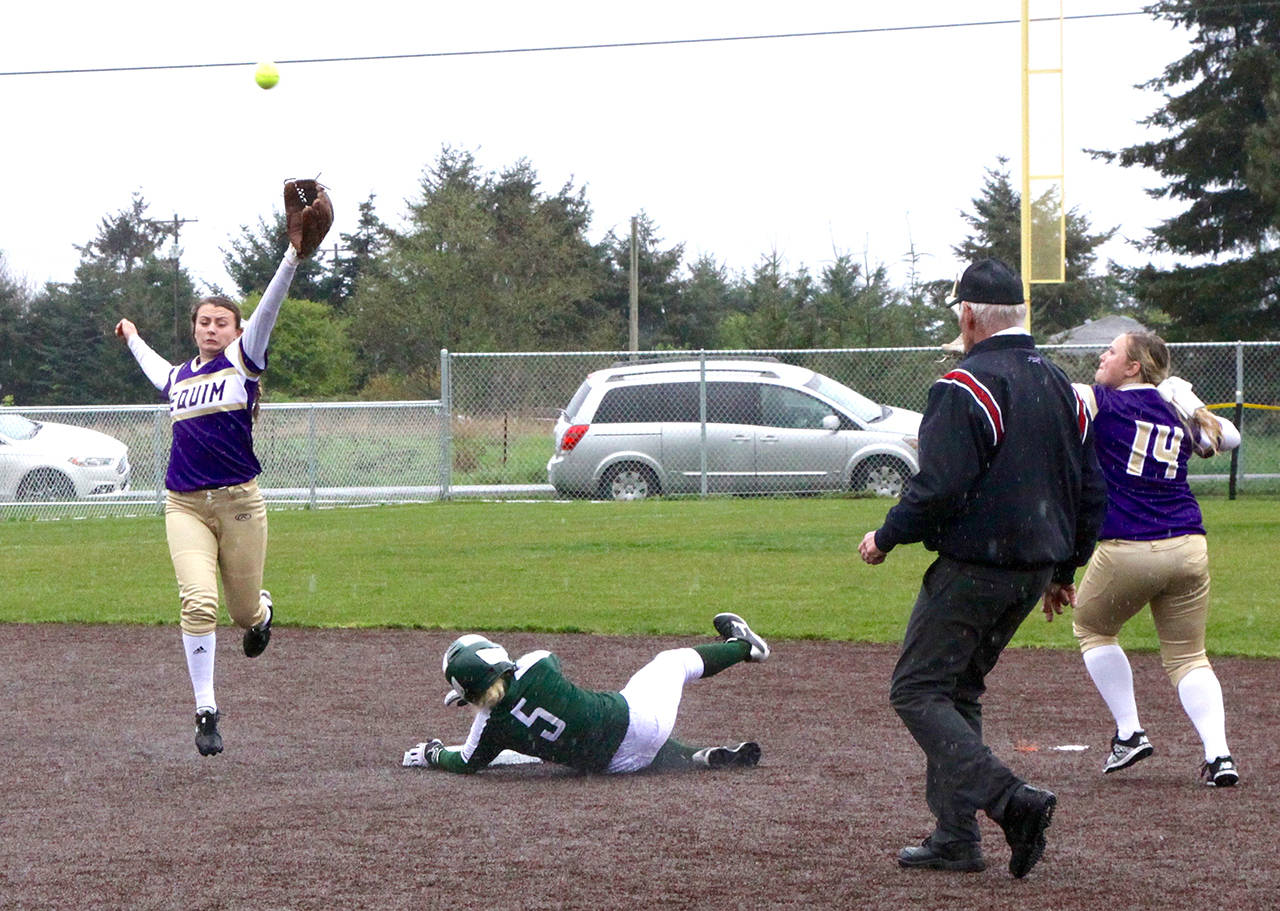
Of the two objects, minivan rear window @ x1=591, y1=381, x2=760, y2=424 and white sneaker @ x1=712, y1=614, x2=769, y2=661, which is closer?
white sneaker @ x1=712, y1=614, x2=769, y2=661

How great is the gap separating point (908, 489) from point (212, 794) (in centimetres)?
291

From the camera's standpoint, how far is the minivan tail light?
63.2 feet

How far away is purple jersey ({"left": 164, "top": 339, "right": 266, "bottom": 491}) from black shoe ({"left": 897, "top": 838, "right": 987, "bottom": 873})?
138 inches

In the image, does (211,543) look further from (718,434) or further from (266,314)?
(718,434)

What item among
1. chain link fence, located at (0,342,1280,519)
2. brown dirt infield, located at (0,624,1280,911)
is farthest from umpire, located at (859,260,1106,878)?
chain link fence, located at (0,342,1280,519)

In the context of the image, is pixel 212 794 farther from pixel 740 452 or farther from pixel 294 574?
pixel 740 452

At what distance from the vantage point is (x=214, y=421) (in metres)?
6.50

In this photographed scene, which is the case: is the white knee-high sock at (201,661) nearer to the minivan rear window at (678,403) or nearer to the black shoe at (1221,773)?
the black shoe at (1221,773)

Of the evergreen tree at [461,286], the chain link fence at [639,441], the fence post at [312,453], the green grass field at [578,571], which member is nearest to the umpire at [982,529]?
the green grass field at [578,571]

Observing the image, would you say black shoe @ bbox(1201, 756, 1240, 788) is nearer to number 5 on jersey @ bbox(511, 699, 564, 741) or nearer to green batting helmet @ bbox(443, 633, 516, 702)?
number 5 on jersey @ bbox(511, 699, 564, 741)

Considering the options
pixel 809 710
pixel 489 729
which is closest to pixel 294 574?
pixel 809 710

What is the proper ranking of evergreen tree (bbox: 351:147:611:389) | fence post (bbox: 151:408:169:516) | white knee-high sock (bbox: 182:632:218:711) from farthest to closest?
1. evergreen tree (bbox: 351:147:611:389)
2. fence post (bbox: 151:408:169:516)
3. white knee-high sock (bbox: 182:632:218:711)

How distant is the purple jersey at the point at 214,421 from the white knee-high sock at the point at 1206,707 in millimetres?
3990

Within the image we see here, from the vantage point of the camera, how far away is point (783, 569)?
12758 millimetres
